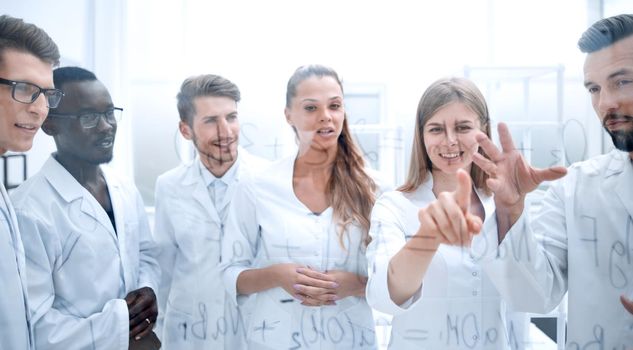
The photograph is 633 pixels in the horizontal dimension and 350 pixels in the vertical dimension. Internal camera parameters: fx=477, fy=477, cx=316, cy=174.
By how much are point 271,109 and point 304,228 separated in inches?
7.0

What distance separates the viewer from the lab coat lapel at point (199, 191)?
2.21ft

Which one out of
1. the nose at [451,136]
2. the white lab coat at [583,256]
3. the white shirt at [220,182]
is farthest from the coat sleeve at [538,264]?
the white shirt at [220,182]

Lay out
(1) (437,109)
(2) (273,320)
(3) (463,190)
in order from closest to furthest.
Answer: (3) (463,190)
(1) (437,109)
(2) (273,320)

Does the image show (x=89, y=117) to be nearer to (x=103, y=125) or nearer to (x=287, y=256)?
(x=103, y=125)

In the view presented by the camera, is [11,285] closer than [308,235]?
Yes

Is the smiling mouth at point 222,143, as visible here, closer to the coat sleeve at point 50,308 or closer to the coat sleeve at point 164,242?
the coat sleeve at point 164,242

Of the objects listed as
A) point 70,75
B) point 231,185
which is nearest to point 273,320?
point 231,185

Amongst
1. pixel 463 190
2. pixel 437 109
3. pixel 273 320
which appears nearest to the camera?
pixel 463 190

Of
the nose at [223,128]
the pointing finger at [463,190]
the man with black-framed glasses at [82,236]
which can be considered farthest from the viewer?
the nose at [223,128]

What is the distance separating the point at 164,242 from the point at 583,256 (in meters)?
0.54

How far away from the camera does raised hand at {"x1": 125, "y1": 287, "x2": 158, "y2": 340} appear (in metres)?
0.61

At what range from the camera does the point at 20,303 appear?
51 cm

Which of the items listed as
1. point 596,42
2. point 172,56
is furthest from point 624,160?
point 172,56

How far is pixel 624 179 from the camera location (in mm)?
542
